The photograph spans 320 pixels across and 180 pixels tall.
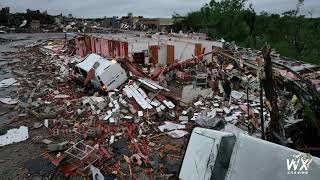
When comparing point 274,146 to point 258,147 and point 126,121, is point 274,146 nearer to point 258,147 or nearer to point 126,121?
point 258,147

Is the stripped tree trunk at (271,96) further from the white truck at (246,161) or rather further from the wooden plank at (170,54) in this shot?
the wooden plank at (170,54)

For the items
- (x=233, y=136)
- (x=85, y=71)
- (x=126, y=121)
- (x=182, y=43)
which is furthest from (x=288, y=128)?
(x=182, y=43)

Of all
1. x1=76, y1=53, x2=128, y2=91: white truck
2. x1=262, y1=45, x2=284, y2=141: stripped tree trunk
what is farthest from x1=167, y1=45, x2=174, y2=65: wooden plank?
x1=262, y1=45, x2=284, y2=141: stripped tree trunk

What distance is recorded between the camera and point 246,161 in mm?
4523

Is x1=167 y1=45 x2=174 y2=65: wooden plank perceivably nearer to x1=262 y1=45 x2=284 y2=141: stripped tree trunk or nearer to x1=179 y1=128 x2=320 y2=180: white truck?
x1=262 y1=45 x2=284 y2=141: stripped tree trunk

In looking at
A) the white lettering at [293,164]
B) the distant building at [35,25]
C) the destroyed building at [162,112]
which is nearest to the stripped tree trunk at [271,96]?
the destroyed building at [162,112]

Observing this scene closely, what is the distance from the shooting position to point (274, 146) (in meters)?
4.57

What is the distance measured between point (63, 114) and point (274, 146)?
9336 millimetres

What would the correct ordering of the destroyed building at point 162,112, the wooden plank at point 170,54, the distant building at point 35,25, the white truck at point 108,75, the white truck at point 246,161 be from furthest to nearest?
the distant building at point 35,25, the wooden plank at point 170,54, the white truck at point 108,75, the destroyed building at point 162,112, the white truck at point 246,161

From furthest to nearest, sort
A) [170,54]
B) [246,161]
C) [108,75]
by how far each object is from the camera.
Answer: [170,54] → [108,75] → [246,161]

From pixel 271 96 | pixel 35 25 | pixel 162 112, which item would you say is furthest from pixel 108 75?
pixel 35 25

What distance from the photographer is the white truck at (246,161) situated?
431 cm

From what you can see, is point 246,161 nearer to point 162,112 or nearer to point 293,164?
point 293,164

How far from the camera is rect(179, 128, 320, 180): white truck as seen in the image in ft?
14.1
